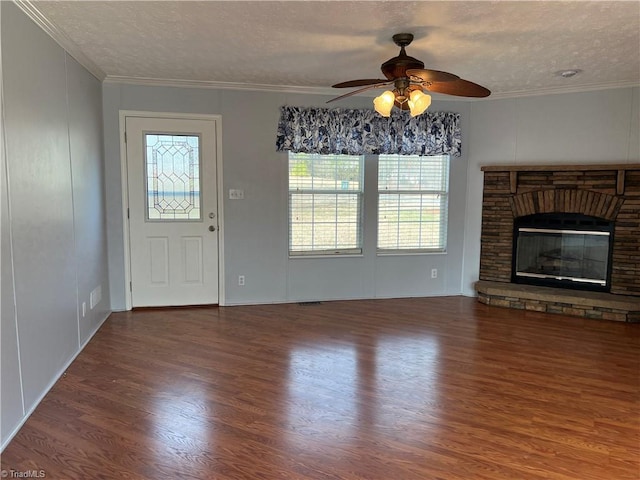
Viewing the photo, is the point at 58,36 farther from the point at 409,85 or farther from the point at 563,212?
the point at 563,212

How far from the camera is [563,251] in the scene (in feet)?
15.9

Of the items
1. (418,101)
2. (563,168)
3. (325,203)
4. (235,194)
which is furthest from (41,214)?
(563,168)

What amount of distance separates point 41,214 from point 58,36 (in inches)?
51.5

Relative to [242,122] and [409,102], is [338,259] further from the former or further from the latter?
[409,102]

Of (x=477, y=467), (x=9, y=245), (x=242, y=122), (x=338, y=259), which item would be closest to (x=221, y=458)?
(x=477, y=467)

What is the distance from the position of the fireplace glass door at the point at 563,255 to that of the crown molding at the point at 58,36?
4.69 meters

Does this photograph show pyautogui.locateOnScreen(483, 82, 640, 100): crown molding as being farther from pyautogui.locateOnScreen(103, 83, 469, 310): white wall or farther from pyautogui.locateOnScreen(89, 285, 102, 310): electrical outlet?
pyautogui.locateOnScreen(89, 285, 102, 310): electrical outlet

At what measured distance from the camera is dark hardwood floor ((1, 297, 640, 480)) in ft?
6.79

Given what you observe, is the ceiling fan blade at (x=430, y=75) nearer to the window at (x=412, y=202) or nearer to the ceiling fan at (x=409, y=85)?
the ceiling fan at (x=409, y=85)

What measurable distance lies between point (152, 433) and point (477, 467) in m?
1.65

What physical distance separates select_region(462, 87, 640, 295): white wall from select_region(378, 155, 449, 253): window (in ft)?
1.09

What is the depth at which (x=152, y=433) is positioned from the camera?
7.56ft

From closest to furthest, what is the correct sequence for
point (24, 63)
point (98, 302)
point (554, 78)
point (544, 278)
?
point (24, 63)
point (98, 302)
point (554, 78)
point (544, 278)

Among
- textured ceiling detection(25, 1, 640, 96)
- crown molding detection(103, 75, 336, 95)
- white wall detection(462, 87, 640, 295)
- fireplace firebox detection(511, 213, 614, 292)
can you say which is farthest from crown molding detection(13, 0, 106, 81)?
fireplace firebox detection(511, 213, 614, 292)
